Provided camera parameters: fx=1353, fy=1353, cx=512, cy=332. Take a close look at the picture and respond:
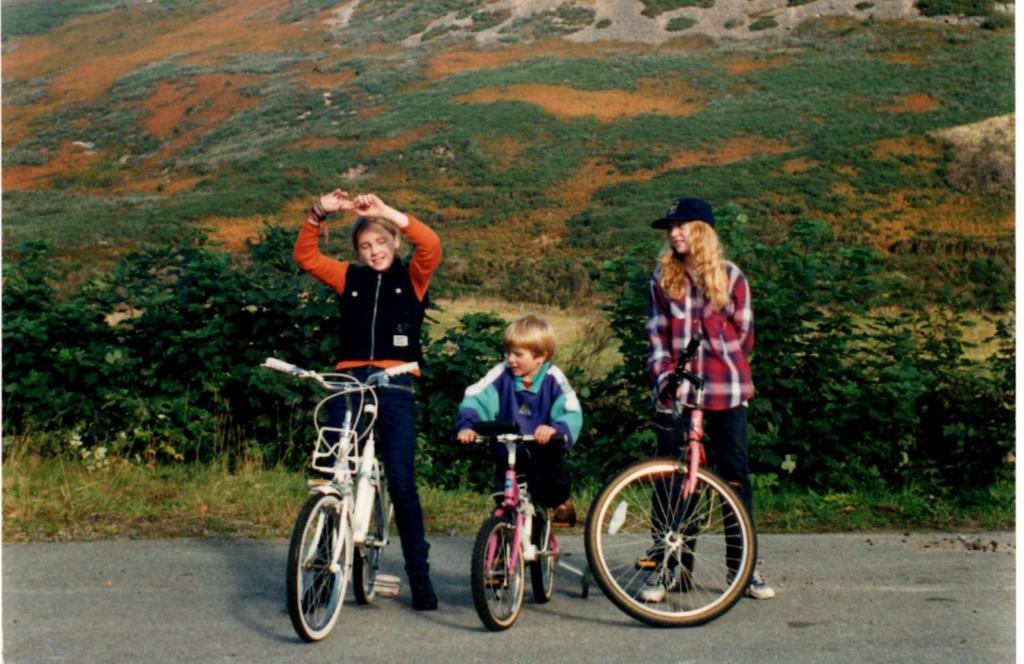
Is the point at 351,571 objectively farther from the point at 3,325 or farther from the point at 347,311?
the point at 3,325

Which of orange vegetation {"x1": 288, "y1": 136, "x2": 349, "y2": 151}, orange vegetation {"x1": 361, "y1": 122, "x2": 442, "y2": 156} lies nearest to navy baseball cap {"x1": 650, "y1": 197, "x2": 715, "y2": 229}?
orange vegetation {"x1": 361, "y1": 122, "x2": 442, "y2": 156}

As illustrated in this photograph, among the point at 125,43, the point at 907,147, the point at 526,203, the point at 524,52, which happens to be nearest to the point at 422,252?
the point at 526,203

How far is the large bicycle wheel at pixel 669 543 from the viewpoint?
5.09m

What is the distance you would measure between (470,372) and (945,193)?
129 feet

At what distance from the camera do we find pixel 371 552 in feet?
18.1

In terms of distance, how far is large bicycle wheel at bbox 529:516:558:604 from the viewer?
5.41 m

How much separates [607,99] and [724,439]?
49885mm

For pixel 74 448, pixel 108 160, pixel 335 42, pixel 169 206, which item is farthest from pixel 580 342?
pixel 335 42

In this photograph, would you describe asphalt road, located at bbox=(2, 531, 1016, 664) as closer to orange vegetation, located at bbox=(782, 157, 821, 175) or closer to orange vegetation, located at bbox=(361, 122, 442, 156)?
orange vegetation, located at bbox=(782, 157, 821, 175)

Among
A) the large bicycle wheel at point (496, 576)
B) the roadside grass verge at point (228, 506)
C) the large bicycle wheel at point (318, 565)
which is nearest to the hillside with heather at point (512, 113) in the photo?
the roadside grass verge at point (228, 506)

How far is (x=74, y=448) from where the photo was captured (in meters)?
8.83

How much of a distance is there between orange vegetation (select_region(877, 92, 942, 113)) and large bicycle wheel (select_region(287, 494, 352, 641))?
51.0 meters

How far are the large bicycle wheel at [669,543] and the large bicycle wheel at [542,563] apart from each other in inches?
10.3

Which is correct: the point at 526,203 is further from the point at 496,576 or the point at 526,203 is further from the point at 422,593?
the point at 496,576
